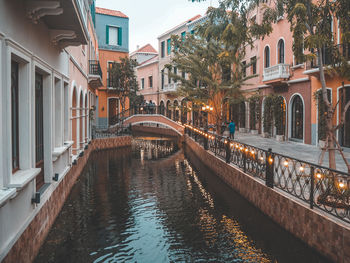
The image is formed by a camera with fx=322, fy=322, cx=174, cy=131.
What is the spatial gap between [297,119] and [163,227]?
1351cm

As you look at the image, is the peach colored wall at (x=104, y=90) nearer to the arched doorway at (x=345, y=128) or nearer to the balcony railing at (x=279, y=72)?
the balcony railing at (x=279, y=72)

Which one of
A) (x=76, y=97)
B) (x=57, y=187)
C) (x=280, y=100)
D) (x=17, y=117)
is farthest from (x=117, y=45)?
(x=17, y=117)

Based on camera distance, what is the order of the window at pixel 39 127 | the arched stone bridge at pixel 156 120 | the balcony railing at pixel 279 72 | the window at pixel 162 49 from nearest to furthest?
the window at pixel 39 127 < the balcony railing at pixel 279 72 < the arched stone bridge at pixel 156 120 < the window at pixel 162 49

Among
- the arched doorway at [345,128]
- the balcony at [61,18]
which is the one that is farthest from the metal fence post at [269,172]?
the arched doorway at [345,128]

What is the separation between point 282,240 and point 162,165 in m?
9.70

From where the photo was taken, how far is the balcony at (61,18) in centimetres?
488

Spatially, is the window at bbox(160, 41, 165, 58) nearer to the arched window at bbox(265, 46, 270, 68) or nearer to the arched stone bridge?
the arched stone bridge

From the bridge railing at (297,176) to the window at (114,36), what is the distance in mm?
19119

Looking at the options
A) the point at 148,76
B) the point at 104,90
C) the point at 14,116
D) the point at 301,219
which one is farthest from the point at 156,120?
the point at 14,116

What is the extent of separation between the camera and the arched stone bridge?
86.7 ft

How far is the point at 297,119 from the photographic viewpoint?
18.3 metres

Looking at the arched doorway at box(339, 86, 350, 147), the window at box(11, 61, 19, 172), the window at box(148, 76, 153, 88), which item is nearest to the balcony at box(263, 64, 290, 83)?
the arched doorway at box(339, 86, 350, 147)

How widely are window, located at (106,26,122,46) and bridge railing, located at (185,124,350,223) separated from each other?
19.1 m

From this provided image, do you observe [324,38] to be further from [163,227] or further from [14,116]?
[14,116]
